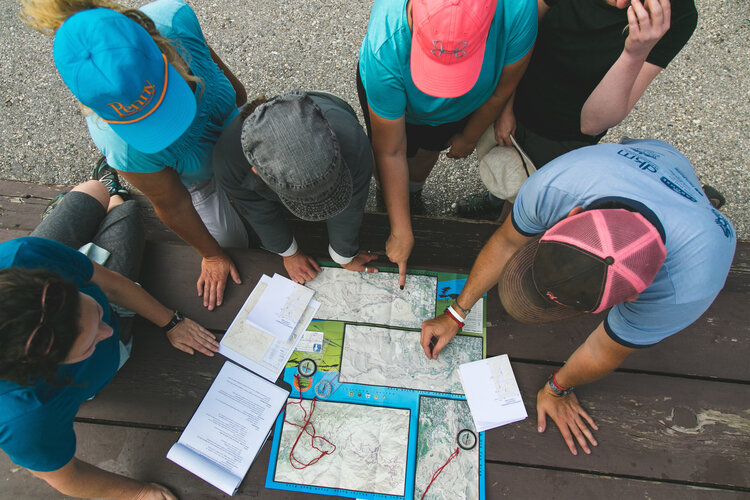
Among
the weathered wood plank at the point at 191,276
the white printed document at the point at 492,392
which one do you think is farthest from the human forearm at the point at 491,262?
the weathered wood plank at the point at 191,276

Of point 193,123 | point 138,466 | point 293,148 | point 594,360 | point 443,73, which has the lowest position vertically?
point 138,466

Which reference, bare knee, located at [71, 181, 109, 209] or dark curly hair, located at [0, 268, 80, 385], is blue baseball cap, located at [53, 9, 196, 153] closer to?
dark curly hair, located at [0, 268, 80, 385]

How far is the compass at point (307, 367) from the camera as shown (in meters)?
1.43

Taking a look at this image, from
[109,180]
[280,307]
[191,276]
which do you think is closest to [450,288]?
[280,307]

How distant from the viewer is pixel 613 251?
91cm

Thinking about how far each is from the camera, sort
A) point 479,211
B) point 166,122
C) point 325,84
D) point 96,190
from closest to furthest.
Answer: point 166,122
point 96,190
point 479,211
point 325,84

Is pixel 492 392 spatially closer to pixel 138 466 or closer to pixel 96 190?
Result: pixel 138 466

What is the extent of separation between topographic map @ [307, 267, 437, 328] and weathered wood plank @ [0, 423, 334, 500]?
532 millimetres

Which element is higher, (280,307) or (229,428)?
(280,307)

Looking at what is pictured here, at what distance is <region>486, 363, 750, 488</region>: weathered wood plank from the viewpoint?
1.30 metres

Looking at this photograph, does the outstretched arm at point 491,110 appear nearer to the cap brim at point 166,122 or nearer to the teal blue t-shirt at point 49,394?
the cap brim at point 166,122

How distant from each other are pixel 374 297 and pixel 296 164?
714 mm

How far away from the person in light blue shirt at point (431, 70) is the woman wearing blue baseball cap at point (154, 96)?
547mm

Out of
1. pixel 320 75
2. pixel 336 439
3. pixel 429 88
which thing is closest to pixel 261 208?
pixel 429 88
